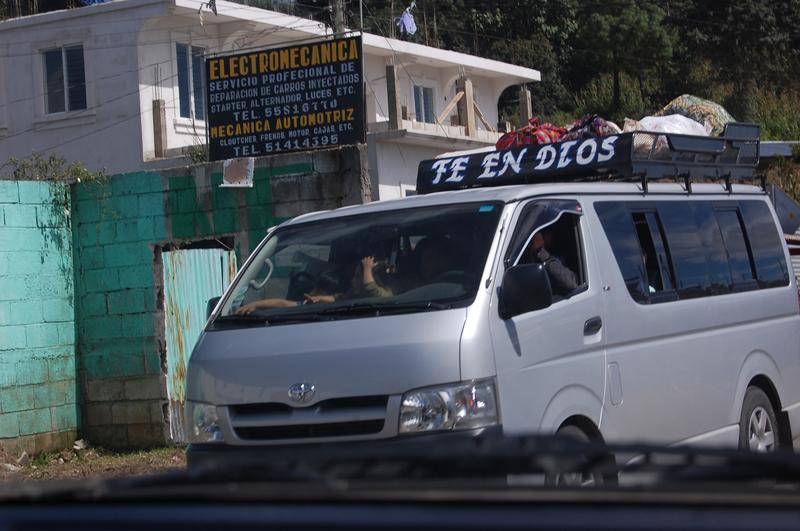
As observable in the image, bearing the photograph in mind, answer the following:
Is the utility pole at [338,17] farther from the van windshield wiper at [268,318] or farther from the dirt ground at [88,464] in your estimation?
the van windshield wiper at [268,318]

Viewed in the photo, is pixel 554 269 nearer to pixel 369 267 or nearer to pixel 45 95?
pixel 369 267

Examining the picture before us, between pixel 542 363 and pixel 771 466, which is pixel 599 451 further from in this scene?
pixel 542 363

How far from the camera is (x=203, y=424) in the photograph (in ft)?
14.7

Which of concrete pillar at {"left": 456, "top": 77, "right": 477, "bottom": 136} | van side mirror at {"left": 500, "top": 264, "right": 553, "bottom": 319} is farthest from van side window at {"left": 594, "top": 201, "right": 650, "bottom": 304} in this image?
concrete pillar at {"left": 456, "top": 77, "right": 477, "bottom": 136}

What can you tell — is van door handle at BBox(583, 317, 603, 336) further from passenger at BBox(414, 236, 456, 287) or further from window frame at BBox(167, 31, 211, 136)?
window frame at BBox(167, 31, 211, 136)

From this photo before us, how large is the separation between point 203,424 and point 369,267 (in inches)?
47.3

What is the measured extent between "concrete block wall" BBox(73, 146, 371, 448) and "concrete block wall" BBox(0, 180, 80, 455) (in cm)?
15

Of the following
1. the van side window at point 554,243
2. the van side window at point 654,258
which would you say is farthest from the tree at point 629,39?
the van side window at point 554,243

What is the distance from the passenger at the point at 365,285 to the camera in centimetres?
456

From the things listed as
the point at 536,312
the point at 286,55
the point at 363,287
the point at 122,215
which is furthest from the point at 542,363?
the point at 286,55

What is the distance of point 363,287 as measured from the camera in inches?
182

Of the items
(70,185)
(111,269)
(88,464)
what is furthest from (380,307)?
(70,185)

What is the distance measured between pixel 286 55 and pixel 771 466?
30.9ft

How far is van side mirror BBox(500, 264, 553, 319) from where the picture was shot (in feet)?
13.5
